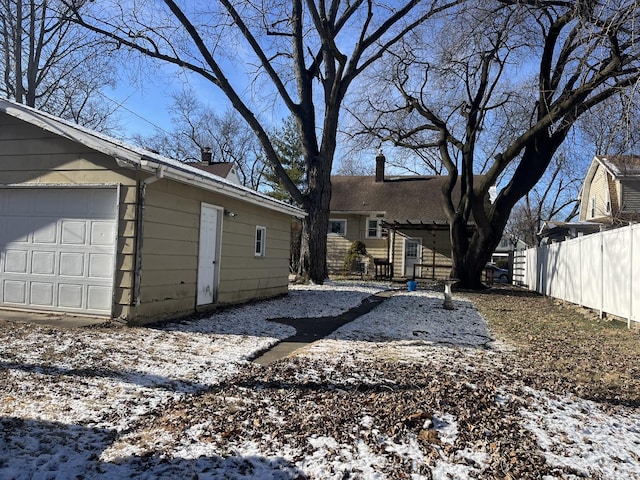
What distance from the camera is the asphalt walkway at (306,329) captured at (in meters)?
6.31

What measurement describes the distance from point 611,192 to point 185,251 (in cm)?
2444

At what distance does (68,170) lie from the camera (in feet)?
26.2

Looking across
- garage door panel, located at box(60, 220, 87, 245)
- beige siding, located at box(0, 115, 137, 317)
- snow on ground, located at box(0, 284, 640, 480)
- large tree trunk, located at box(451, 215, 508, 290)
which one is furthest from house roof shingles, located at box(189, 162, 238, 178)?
snow on ground, located at box(0, 284, 640, 480)

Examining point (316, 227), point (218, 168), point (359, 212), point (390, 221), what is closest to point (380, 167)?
point (359, 212)

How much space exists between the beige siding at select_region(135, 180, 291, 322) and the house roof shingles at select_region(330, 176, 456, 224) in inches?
582

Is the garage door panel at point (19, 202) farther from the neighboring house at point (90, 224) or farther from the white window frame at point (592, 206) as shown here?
the white window frame at point (592, 206)

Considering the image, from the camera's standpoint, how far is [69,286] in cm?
793

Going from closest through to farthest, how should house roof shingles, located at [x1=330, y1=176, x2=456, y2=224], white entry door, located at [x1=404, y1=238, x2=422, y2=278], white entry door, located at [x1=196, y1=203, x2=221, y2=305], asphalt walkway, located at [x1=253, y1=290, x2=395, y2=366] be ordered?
asphalt walkway, located at [x1=253, y1=290, x2=395, y2=366], white entry door, located at [x1=196, y1=203, x2=221, y2=305], white entry door, located at [x1=404, y1=238, x2=422, y2=278], house roof shingles, located at [x1=330, y1=176, x2=456, y2=224]

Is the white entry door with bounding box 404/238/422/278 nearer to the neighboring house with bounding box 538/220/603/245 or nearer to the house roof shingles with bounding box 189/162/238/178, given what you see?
the neighboring house with bounding box 538/220/603/245

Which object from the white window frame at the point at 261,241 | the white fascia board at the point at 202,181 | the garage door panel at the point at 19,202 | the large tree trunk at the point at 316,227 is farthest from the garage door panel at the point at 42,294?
the large tree trunk at the point at 316,227

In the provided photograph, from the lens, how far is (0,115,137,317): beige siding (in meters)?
7.57

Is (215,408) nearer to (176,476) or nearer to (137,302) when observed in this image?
(176,476)

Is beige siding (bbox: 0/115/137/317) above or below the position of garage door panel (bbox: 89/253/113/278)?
above

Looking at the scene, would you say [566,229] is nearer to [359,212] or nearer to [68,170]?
[359,212]
